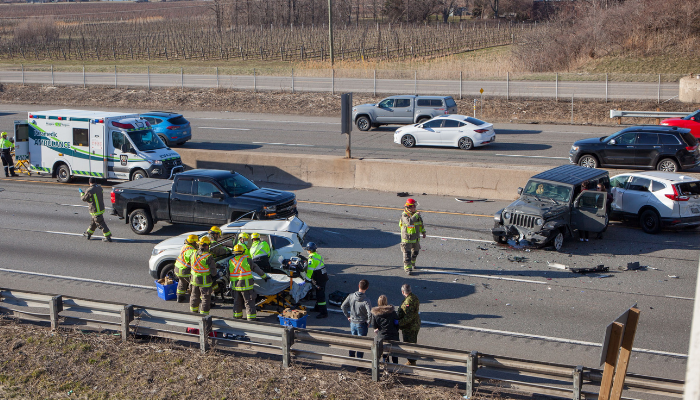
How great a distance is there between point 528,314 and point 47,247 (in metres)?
11.5

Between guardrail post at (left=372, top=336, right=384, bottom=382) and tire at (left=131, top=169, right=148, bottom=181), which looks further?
tire at (left=131, top=169, right=148, bottom=181)

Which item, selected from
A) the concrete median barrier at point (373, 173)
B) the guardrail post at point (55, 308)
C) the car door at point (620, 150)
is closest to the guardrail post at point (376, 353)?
the guardrail post at point (55, 308)

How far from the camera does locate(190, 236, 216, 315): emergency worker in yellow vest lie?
1080 cm

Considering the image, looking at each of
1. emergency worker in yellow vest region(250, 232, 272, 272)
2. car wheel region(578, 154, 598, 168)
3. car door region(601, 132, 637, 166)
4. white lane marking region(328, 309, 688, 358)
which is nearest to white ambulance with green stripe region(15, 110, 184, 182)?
emergency worker in yellow vest region(250, 232, 272, 272)

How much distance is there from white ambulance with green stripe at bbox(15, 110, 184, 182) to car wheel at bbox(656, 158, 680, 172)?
1577 centimetres

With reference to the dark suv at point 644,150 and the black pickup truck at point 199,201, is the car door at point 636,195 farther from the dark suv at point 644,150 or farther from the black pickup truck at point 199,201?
the black pickup truck at point 199,201

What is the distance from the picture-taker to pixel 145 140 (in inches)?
871

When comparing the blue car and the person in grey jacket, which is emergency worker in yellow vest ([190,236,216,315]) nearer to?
the person in grey jacket

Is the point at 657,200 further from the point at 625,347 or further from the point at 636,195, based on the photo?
the point at 625,347

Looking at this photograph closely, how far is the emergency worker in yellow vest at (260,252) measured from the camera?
11852 millimetres

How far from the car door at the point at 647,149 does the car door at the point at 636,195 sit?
4727 mm

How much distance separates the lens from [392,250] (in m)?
15.4

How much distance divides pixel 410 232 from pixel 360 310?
4.02 meters

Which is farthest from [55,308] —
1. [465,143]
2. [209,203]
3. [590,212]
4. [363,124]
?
[363,124]
